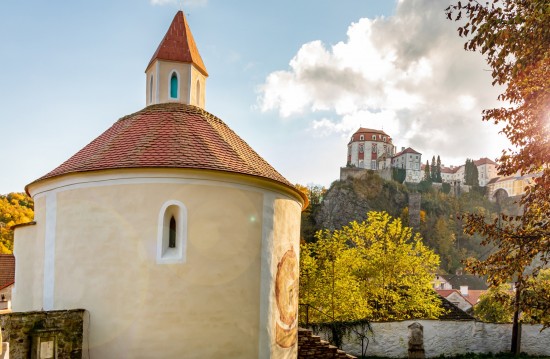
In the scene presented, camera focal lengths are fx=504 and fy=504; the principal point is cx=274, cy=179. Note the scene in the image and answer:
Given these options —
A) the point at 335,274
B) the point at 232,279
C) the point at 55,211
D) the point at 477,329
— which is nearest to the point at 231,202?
the point at 232,279

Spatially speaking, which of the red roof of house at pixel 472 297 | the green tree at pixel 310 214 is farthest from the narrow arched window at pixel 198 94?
the red roof of house at pixel 472 297

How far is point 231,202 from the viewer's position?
10.1 m

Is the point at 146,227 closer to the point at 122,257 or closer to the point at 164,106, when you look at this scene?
the point at 122,257

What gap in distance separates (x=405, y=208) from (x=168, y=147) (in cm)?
A: 7143

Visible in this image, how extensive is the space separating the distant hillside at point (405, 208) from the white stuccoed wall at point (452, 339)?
3971cm

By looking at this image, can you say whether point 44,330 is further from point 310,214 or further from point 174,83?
point 310,214

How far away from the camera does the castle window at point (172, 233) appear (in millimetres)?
9508

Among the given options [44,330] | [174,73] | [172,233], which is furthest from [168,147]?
[44,330]

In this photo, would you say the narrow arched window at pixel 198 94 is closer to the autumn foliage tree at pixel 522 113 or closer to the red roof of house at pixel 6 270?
the autumn foliage tree at pixel 522 113

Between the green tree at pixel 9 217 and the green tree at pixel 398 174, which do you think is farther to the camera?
the green tree at pixel 398 174

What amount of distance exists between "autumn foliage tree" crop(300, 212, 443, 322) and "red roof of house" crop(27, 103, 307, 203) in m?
Answer: 11.2

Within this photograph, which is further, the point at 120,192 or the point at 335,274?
the point at 335,274

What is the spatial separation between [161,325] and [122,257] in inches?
57.3

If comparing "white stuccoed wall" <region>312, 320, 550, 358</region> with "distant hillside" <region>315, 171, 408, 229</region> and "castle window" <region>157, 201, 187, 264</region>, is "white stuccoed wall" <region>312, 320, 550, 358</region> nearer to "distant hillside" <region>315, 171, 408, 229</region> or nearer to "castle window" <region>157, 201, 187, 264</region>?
"castle window" <region>157, 201, 187, 264</region>
